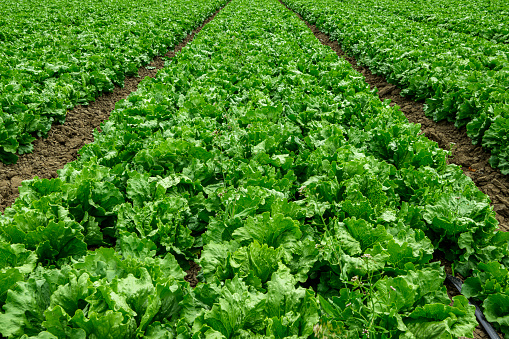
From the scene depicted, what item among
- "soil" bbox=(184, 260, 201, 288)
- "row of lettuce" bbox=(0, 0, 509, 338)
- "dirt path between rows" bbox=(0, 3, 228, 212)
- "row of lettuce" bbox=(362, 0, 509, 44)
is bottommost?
"dirt path between rows" bbox=(0, 3, 228, 212)

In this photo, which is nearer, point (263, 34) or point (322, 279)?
point (322, 279)

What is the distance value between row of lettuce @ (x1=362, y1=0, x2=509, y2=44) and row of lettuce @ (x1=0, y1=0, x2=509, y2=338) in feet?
40.8

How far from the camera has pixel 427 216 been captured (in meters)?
3.72

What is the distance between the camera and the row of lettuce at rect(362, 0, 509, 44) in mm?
14680

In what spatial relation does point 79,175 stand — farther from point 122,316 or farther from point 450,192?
point 450,192

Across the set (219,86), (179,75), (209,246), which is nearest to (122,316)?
(209,246)

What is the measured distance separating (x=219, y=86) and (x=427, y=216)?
515 cm

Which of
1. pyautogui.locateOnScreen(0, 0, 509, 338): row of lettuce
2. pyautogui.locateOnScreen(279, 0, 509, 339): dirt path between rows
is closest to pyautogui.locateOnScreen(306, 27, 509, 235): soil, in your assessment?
pyautogui.locateOnScreen(279, 0, 509, 339): dirt path between rows

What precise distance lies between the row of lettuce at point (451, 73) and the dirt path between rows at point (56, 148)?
8.04 metres

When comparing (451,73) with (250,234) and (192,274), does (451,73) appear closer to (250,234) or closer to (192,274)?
(250,234)

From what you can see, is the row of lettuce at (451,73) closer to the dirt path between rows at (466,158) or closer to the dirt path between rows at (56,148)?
the dirt path between rows at (466,158)

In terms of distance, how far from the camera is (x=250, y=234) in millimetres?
3174

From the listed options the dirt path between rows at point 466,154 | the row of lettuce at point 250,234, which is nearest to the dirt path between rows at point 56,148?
the row of lettuce at point 250,234

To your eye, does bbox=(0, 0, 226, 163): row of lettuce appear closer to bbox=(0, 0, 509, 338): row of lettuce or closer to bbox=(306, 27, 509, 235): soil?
bbox=(0, 0, 509, 338): row of lettuce
